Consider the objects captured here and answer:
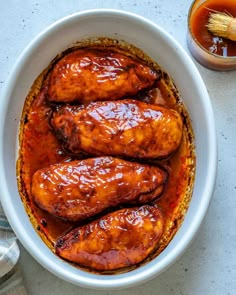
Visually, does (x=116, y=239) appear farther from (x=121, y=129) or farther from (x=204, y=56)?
(x=204, y=56)

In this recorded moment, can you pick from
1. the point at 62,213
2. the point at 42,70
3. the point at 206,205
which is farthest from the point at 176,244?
the point at 42,70

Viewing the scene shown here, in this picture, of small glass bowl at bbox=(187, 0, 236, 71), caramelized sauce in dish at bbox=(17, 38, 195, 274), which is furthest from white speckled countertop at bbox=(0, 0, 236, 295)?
caramelized sauce in dish at bbox=(17, 38, 195, 274)

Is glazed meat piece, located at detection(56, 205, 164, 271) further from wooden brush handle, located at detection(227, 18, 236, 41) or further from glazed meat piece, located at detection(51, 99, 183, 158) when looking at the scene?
wooden brush handle, located at detection(227, 18, 236, 41)

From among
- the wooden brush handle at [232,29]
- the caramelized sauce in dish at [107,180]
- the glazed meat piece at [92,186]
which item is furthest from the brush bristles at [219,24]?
the glazed meat piece at [92,186]

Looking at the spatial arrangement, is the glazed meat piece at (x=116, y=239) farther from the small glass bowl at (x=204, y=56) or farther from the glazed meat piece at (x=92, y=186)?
the small glass bowl at (x=204, y=56)

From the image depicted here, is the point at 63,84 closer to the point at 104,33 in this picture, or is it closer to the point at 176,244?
the point at 104,33

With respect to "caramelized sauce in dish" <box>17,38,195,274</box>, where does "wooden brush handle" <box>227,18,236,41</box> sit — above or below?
above
